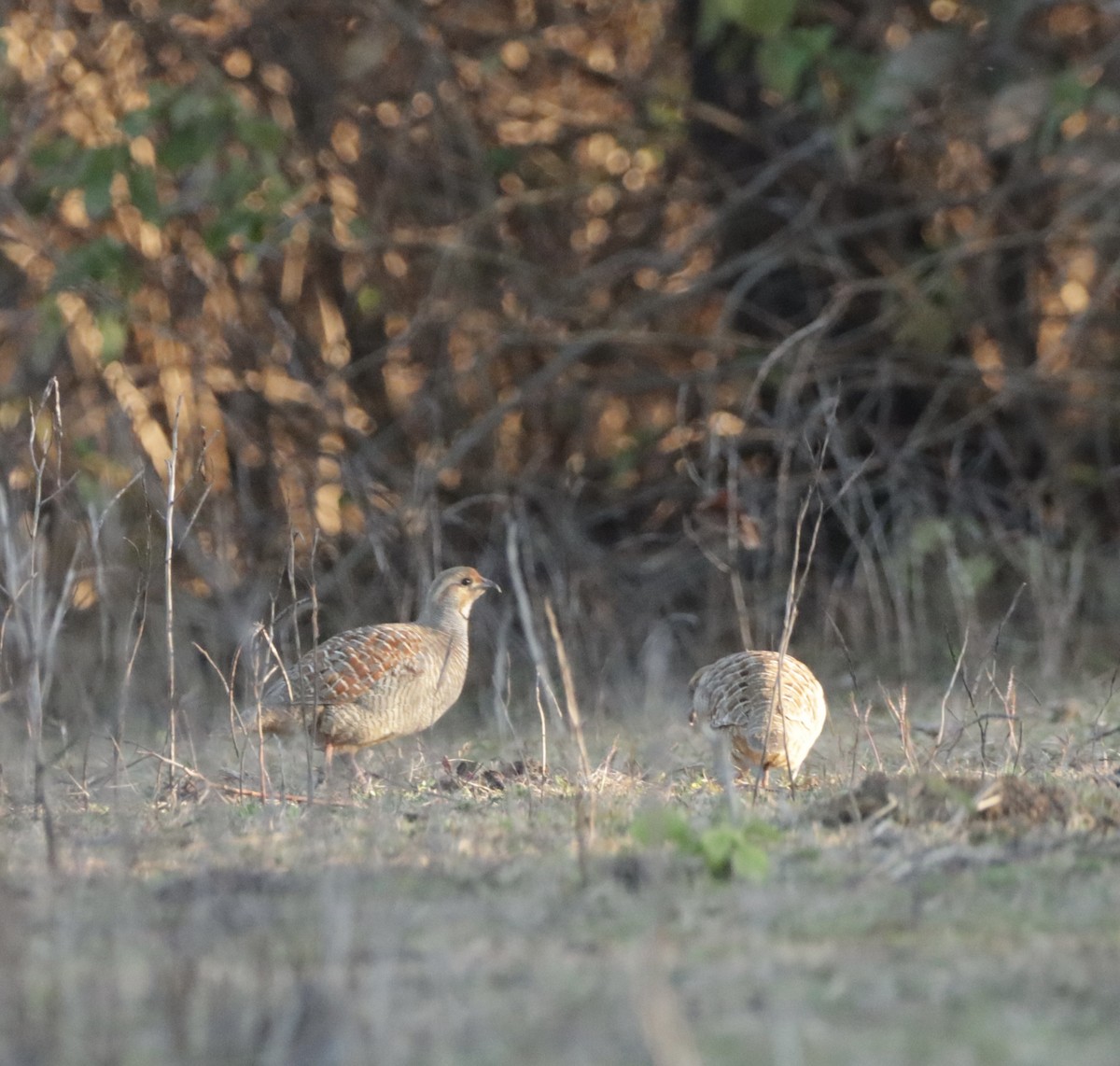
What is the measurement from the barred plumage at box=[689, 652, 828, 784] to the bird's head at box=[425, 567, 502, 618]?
58.1 inches

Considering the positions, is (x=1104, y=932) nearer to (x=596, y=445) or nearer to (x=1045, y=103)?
(x=1045, y=103)

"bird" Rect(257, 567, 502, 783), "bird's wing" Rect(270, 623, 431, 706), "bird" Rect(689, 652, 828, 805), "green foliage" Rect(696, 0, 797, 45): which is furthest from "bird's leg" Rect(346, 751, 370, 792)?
"green foliage" Rect(696, 0, 797, 45)

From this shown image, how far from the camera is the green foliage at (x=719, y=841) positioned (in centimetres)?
377

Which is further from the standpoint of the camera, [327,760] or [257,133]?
[257,133]

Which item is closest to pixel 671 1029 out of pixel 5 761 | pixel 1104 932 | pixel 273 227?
pixel 1104 932

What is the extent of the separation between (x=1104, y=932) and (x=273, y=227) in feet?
20.8

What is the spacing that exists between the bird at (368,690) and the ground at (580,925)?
138 centimetres

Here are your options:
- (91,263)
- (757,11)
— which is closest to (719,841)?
(757,11)

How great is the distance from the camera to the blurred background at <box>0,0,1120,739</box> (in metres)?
9.45

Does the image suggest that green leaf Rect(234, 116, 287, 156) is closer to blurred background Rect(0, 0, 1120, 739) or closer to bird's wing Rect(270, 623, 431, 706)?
blurred background Rect(0, 0, 1120, 739)

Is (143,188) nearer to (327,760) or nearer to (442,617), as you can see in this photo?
(442,617)

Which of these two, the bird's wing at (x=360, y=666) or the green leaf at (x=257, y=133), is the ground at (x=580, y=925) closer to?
the bird's wing at (x=360, y=666)

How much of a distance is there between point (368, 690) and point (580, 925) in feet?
11.0

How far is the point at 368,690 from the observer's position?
673cm
